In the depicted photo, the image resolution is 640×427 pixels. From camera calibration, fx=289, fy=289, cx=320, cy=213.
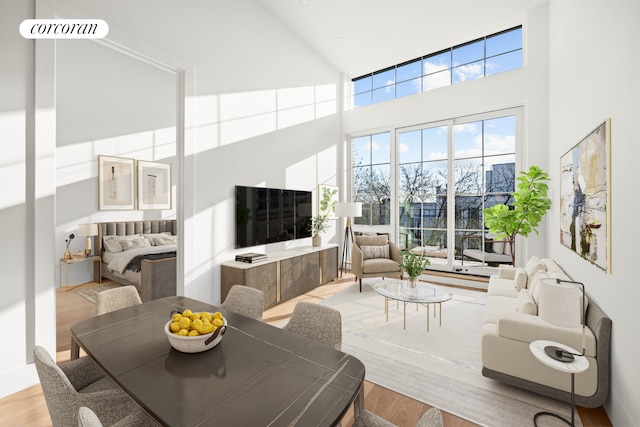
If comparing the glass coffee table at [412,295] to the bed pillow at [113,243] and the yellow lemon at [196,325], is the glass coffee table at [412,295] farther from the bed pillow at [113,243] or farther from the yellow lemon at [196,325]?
the bed pillow at [113,243]

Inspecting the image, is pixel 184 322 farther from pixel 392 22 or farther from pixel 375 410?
pixel 392 22

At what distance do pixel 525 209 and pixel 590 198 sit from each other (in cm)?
188

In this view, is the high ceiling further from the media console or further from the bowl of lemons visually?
the bowl of lemons

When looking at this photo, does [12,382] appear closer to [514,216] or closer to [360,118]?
[514,216]

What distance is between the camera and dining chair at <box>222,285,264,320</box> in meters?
2.25

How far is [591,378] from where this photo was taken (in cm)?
197

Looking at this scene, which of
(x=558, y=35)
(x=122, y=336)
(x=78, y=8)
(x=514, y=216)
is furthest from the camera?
(x=514, y=216)

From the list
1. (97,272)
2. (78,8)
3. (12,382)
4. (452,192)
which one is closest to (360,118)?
(452,192)

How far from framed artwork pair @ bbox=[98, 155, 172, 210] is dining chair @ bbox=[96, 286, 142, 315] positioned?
151 inches

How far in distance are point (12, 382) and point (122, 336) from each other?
5.27 ft

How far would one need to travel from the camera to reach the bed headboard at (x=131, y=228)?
16.9ft

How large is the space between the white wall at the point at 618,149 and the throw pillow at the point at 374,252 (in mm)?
2778

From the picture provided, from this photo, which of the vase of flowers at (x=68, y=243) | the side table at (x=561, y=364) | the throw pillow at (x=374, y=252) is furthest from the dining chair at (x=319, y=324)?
the vase of flowers at (x=68, y=243)

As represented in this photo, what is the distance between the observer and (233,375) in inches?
48.4
